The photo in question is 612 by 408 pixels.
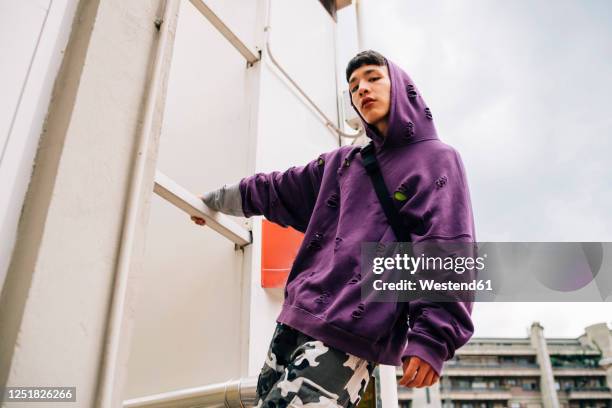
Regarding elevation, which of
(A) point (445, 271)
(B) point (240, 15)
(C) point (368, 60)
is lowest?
(A) point (445, 271)

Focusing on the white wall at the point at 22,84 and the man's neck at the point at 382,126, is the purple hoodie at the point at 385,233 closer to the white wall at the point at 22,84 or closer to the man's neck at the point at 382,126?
the man's neck at the point at 382,126

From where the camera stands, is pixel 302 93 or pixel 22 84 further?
pixel 302 93

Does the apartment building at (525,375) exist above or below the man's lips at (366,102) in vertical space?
above

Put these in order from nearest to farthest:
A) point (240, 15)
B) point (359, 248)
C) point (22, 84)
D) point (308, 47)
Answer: point (22, 84), point (359, 248), point (240, 15), point (308, 47)

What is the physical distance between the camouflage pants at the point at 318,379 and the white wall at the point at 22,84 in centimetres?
46

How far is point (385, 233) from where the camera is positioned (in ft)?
3.14

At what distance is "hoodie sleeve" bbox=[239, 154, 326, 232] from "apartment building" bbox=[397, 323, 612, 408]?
1761 inches

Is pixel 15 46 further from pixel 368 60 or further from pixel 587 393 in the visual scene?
pixel 587 393

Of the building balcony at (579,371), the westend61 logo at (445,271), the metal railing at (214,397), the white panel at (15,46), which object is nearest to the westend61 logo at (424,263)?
the westend61 logo at (445,271)

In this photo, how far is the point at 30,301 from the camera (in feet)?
1.90

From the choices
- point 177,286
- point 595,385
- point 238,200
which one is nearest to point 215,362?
point 177,286

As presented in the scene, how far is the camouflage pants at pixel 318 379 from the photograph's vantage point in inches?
32.0

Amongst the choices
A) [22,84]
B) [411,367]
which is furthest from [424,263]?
[22,84]

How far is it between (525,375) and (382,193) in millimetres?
48354
